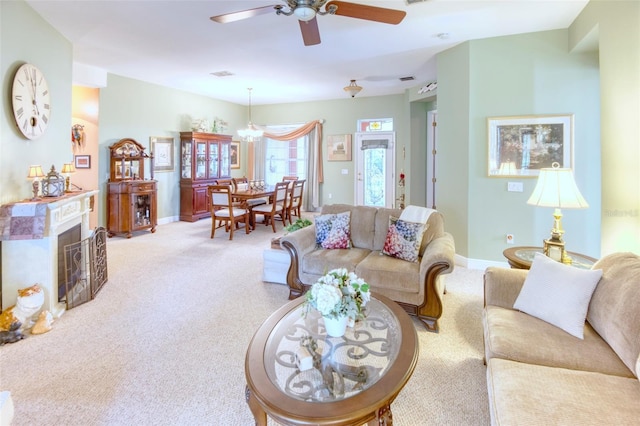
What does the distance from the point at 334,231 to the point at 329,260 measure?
45cm

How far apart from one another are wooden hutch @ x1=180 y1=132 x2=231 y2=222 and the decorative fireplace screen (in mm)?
3885

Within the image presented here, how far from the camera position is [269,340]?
5.69 ft

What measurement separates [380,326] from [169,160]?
22.4 feet

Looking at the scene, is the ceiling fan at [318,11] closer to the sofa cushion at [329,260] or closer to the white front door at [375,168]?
the sofa cushion at [329,260]

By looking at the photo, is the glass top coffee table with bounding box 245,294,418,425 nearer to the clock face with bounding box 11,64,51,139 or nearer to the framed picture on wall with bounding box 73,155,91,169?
the clock face with bounding box 11,64,51,139

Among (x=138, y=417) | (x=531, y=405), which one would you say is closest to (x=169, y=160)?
(x=138, y=417)

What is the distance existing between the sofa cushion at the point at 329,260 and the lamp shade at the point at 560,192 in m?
1.57

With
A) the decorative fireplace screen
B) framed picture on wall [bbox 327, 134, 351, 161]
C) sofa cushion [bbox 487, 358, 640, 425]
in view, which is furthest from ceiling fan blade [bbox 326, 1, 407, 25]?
framed picture on wall [bbox 327, 134, 351, 161]

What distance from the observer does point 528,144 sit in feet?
13.3

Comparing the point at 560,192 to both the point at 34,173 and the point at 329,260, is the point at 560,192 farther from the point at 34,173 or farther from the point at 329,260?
the point at 34,173

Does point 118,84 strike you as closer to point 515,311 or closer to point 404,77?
point 404,77

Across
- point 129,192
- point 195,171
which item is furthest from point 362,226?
point 195,171

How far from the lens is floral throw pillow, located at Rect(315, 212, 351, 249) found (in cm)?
356

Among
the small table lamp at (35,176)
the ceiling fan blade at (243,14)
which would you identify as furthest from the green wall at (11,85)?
the ceiling fan blade at (243,14)
